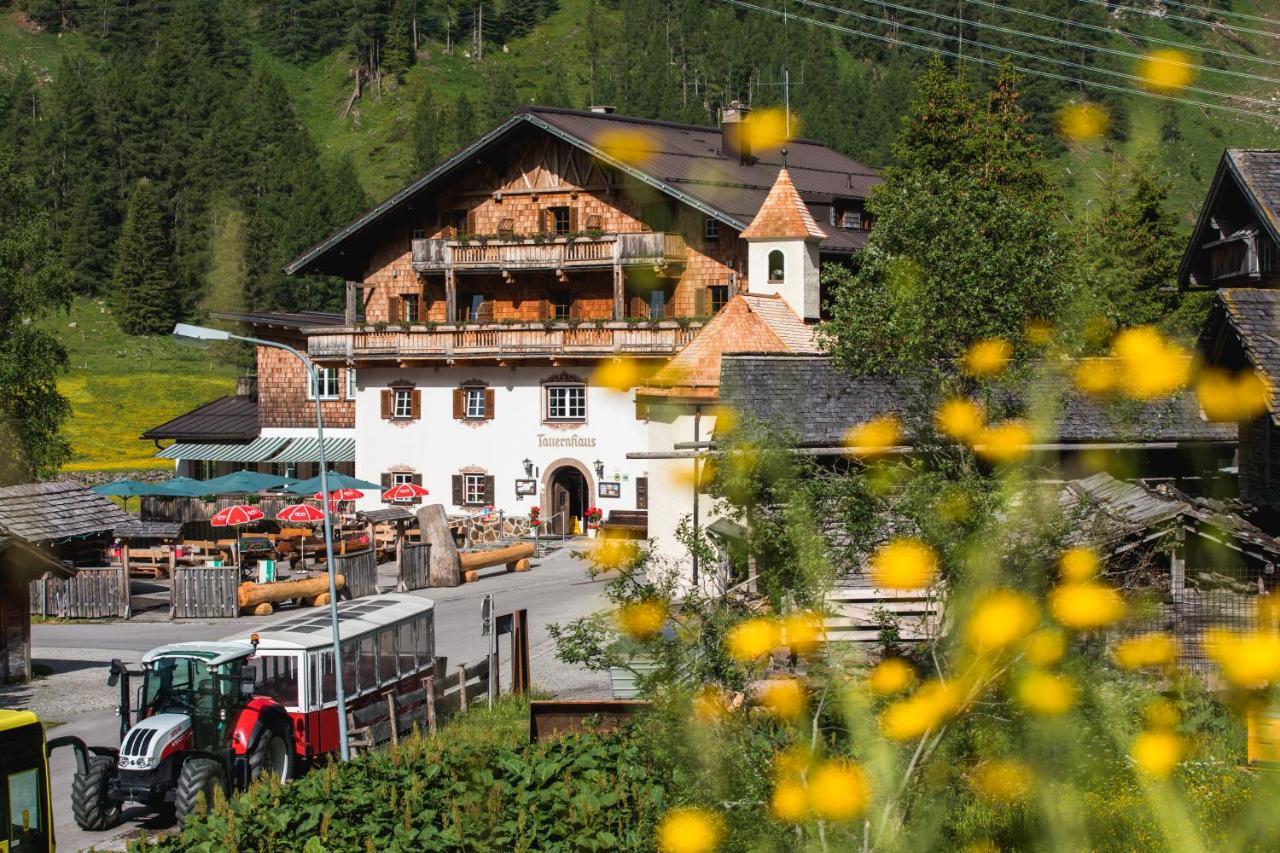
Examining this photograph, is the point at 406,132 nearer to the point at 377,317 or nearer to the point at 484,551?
the point at 377,317

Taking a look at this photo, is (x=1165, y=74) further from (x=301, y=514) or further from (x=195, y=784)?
(x=301, y=514)

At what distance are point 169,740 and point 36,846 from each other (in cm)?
398

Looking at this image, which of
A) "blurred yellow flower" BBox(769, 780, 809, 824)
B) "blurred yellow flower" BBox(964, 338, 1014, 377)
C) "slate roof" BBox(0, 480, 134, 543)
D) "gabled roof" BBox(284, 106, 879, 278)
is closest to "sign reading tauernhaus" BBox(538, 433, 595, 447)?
"gabled roof" BBox(284, 106, 879, 278)

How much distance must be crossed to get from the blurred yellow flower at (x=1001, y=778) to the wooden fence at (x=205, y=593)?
24221 millimetres

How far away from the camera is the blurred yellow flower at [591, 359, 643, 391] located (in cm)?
4408

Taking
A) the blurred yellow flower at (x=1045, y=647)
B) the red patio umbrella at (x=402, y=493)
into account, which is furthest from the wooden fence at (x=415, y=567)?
the blurred yellow flower at (x=1045, y=647)

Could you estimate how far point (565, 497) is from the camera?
51.8 meters

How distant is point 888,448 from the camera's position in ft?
55.8

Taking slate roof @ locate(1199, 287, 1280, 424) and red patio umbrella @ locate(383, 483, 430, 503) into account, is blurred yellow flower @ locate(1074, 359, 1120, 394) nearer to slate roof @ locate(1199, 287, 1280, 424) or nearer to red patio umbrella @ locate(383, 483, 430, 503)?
slate roof @ locate(1199, 287, 1280, 424)

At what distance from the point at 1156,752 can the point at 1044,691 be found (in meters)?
1.22

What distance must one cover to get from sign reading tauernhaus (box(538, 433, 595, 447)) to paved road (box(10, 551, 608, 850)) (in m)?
7.33

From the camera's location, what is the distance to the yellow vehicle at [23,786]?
14492 millimetres

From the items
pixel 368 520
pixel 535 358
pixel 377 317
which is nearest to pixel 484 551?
pixel 368 520

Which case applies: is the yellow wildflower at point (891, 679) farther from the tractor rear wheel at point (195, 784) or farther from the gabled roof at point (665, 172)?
the gabled roof at point (665, 172)
